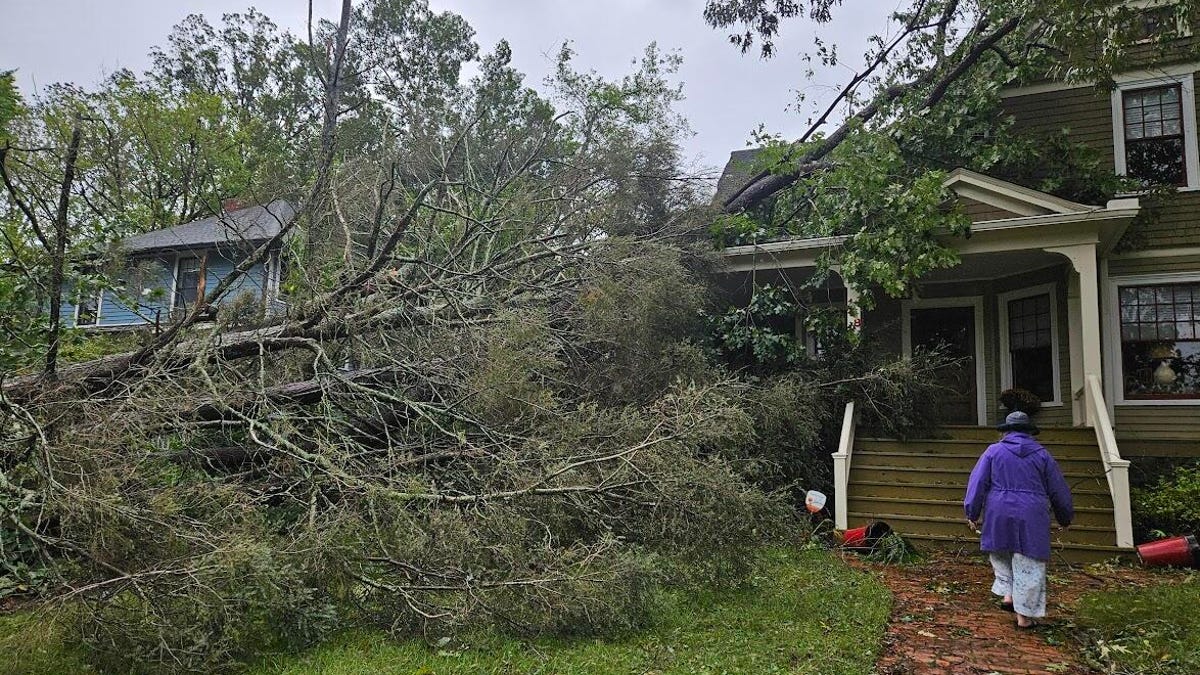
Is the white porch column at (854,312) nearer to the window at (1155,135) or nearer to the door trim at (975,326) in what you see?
the door trim at (975,326)

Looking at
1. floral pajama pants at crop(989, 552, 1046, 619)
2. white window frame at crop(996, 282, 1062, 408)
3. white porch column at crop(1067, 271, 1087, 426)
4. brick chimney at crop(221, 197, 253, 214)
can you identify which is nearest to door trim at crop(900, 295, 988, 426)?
white window frame at crop(996, 282, 1062, 408)

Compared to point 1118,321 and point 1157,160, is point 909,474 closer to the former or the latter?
point 1118,321

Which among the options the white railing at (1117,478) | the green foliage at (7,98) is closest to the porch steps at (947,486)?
the white railing at (1117,478)

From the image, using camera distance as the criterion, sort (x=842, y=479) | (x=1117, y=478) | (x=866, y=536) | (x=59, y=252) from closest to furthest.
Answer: (x=59, y=252)
(x=1117, y=478)
(x=866, y=536)
(x=842, y=479)

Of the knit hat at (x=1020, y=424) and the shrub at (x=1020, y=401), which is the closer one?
the knit hat at (x=1020, y=424)

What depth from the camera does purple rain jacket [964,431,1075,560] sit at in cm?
496

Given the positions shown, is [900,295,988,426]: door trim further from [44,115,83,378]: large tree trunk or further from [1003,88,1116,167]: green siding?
[44,115,83,378]: large tree trunk

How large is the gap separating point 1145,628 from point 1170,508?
380 centimetres

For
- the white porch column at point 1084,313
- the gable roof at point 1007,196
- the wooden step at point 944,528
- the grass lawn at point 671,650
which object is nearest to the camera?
the grass lawn at point 671,650

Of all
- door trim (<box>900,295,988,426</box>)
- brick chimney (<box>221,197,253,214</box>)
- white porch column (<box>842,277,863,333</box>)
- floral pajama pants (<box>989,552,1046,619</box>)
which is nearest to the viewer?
floral pajama pants (<box>989,552,1046,619</box>)

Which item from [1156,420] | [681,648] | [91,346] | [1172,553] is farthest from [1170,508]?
[91,346]

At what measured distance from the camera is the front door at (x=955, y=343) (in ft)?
36.2

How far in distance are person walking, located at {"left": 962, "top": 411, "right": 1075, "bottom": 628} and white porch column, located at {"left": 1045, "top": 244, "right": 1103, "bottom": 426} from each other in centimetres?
410

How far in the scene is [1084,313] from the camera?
28.0 ft
